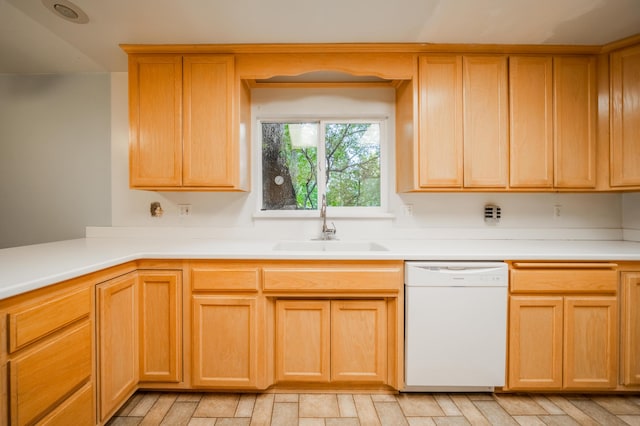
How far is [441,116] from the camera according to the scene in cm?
212

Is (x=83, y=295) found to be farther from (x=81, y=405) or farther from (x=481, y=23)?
(x=481, y=23)

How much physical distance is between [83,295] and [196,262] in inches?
21.4

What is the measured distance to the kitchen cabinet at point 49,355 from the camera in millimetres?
1060

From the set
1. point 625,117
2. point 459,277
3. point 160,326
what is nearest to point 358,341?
point 459,277

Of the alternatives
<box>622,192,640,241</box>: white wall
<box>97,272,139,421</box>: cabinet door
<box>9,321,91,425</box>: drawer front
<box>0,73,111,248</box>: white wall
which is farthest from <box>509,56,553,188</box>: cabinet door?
<box>0,73,111,248</box>: white wall

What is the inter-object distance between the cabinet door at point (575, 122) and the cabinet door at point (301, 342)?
1.86m

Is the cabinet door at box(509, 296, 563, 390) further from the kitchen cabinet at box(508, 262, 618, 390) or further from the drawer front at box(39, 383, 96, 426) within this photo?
the drawer front at box(39, 383, 96, 426)

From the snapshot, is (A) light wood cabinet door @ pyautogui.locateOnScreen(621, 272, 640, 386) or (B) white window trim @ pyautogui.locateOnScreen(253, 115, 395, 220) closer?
(A) light wood cabinet door @ pyautogui.locateOnScreen(621, 272, 640, 386)

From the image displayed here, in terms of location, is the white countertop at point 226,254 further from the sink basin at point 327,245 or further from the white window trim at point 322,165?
the white window trim at point 322,165

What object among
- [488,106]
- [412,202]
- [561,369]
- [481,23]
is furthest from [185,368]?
[481,23]

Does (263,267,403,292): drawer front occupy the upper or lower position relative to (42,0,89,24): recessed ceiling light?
lower

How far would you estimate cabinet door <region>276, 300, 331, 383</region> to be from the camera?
184 cm

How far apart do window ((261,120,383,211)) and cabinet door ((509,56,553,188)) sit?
0.95 meters

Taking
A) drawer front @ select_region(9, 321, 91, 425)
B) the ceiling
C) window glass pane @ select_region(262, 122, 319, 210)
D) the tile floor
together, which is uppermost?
the ceiling
